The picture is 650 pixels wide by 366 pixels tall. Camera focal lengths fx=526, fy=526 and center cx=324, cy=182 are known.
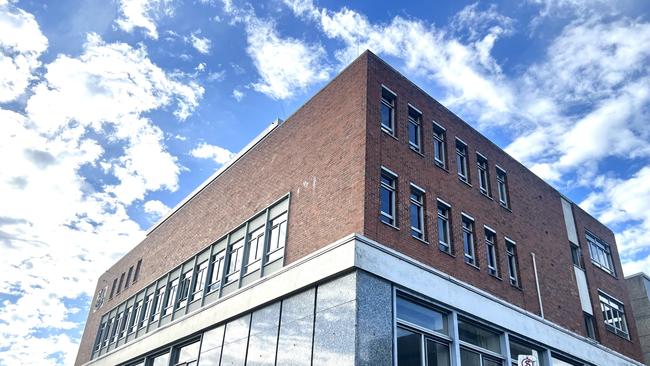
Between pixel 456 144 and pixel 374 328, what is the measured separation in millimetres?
9494

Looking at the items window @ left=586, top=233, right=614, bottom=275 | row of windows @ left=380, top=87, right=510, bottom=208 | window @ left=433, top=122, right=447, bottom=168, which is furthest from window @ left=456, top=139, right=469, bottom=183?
window @ left=586, top=233, right=614, bottom=275

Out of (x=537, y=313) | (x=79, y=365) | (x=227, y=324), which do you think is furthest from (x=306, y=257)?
(x=79, y=365)

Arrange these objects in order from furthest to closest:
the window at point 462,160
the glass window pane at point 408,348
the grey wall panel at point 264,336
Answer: the window at point 462,160 < the grey wall panel at point 264,336 < the glass window pane at point 408,348

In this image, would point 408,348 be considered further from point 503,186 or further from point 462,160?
point 503,186

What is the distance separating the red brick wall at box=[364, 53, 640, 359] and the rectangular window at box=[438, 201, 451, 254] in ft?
0.64

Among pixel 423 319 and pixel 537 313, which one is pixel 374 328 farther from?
pixel 537 313

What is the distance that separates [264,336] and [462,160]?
9908mm

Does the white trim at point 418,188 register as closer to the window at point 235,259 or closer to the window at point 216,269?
the window at point 235,259

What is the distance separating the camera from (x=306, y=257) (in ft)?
50.0

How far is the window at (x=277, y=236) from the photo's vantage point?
1755 centimetres

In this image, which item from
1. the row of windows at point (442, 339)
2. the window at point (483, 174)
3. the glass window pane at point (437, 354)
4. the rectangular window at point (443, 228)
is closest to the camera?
the row of windows at point (442, 339)

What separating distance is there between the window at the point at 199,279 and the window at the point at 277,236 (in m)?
4.72

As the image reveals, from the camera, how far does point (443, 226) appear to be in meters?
17.4

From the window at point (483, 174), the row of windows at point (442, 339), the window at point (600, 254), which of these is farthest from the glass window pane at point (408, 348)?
the window at point (600, 254)
